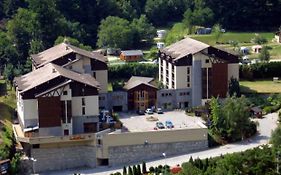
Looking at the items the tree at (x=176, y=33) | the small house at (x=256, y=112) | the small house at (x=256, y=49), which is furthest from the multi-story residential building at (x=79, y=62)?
the small house at (x=256, y=49)

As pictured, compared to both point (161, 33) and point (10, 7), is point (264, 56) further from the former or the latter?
→ point (10, 7)

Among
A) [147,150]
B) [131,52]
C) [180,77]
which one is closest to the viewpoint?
[147,150]

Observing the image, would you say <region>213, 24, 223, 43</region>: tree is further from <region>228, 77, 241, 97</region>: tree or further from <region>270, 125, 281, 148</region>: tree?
<region>270, 125, 281, 148</region>: tree

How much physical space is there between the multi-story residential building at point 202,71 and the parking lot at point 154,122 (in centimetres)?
168

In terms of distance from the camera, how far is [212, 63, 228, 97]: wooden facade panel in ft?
135

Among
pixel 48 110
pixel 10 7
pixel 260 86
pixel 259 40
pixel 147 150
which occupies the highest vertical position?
pixel 10 7

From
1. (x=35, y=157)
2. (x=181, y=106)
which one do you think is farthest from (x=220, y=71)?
(x=35, y=157)

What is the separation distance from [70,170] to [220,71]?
11496 millimetres

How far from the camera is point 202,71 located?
135ft

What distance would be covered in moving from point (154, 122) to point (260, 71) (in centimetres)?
1183

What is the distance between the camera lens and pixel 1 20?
60625 millimetres

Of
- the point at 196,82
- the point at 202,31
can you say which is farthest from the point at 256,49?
the point at 196,82

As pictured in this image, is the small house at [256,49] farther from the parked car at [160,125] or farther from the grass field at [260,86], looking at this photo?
the parked car at [160,125]

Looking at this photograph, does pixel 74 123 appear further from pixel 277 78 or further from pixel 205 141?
pixel 277 78
